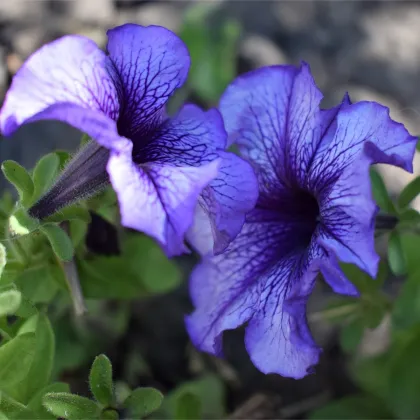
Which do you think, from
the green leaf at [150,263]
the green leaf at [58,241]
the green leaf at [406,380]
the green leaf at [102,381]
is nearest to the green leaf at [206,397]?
the green leaf at [150,263]

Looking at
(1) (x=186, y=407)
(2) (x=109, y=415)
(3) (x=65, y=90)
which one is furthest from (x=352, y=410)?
(3) (x=65, y=90)

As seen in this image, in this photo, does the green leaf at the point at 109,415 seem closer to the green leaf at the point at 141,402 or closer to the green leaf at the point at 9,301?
Answer: the green leaf at the point at 141,402

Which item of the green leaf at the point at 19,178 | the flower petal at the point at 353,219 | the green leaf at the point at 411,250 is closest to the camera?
the flower petal at the point at 353,219

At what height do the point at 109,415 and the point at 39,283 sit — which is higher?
the point at 39,283

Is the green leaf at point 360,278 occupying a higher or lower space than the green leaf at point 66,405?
higher

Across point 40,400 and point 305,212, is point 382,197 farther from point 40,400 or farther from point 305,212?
point 40,400

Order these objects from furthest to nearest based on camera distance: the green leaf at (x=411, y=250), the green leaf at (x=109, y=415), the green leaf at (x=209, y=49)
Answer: the green leaf at (x=209, y=49) < the green leaf at (x=411, y=250) < the green leaf at (x=109, y=415)

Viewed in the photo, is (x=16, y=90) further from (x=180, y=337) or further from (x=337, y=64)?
(x=337, y=64)

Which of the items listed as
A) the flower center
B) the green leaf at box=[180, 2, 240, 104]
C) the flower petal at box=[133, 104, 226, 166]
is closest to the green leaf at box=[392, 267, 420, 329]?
the flower center
